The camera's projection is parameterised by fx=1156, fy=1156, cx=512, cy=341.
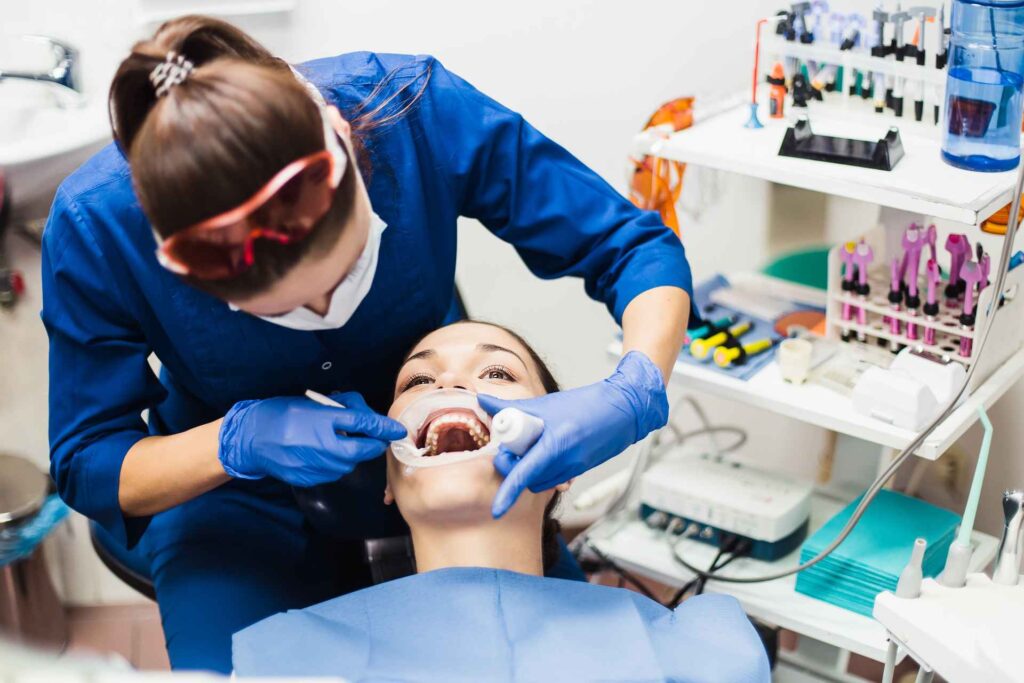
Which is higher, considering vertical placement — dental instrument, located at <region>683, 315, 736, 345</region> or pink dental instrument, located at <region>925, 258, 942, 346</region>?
pink dental instrument, located at <region>925, 258, 942, 346</region>

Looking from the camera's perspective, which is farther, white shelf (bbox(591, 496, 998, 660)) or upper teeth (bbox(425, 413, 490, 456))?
white shelf (bbox(591, 496, 998, 660))

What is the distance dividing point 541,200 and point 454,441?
1.21 feet

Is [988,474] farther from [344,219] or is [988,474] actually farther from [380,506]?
[344,219]

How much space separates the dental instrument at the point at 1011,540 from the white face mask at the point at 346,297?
33.9 inches

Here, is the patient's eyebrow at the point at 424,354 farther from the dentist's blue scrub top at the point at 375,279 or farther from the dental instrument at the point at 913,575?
the dental instrument at the point at 913,575

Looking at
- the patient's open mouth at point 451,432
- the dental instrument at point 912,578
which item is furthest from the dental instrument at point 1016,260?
the patient's open mouth at point 451,432

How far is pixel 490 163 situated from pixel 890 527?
881 millimetres

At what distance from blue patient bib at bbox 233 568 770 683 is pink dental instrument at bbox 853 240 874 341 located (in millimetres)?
612

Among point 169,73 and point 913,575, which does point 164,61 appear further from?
point 913,575

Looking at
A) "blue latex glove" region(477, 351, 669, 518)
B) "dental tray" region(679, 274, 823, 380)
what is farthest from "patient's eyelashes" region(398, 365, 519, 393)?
"dental tray" region(679, 274, 823, 380)

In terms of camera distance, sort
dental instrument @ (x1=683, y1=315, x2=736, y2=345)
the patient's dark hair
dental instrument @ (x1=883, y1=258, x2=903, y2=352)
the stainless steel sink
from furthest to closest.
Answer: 1. the stainless steel sink
2. dental instrument @ (x1=683, y1=315, x2=736, y2=345)
3. dental instrument @ (x1=883, y1=258, x2=903, y2=352)
4. the patient's dark hair

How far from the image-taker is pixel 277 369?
5.20 ft

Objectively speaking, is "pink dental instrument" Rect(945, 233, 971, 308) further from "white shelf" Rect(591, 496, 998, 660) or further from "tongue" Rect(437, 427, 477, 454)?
"tongue" Rect(437, 427, 477, 454)

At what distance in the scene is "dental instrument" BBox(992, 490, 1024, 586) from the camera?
1483 mm
